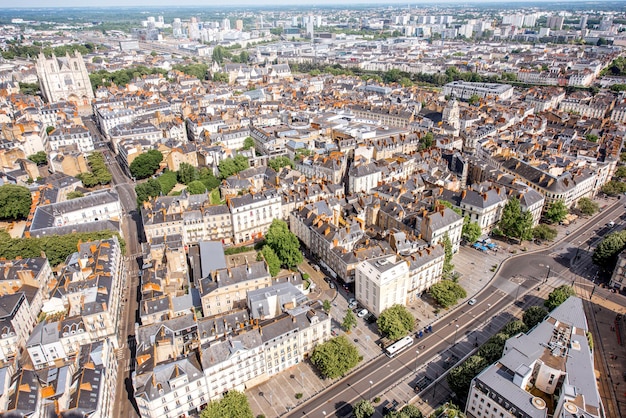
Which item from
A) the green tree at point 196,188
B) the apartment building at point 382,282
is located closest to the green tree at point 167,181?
the green tree at point 196,188

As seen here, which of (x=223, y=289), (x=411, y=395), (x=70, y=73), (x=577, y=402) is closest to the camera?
(x=577, y=402)

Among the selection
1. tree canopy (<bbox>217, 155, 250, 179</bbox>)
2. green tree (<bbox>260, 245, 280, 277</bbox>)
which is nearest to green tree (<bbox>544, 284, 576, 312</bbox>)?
green tree (<bbox>260, 245, 280, 277</bbox>)

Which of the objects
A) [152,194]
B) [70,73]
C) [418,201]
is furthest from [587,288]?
[70,73]

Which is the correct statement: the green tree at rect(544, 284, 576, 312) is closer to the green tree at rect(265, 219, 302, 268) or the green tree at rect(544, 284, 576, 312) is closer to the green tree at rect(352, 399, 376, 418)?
the green tree at rect(352, 399, 376, 418)

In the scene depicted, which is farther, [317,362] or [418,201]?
[418,201]

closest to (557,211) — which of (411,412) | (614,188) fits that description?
(614,188)

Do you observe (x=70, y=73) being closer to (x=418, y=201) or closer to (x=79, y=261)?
(x=79, y=261)

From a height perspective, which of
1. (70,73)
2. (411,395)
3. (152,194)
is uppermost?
(70,73)

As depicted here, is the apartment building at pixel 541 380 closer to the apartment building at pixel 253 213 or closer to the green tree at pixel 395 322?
the green tree at pixel 395 322
